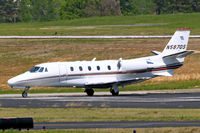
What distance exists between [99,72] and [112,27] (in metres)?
60.1

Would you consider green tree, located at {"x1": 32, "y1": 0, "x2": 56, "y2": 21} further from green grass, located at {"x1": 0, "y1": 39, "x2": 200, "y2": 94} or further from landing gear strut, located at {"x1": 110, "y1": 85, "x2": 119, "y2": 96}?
landing gear strut, located at {"x1": 110, "y1": 85, "x2": 119, "y2": 96}

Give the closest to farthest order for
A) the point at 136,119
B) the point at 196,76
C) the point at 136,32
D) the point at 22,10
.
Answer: the point at 136,119 < the point at 196,76 < the point at 136,32 < the point at 22,10

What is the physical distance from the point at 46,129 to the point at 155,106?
39.1 ft

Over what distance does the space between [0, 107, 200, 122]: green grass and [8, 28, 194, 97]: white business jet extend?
839 cm

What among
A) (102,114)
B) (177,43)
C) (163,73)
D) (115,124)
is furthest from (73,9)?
(115,124)

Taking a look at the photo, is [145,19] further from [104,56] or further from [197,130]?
[197,130]

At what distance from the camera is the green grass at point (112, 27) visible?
303ft

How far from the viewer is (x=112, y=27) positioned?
103 meters

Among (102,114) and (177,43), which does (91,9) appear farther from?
(102,114)

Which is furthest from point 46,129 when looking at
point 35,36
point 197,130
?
point 35,36

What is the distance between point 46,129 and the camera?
25266mm

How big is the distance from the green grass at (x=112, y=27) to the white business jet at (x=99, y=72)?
43143mm

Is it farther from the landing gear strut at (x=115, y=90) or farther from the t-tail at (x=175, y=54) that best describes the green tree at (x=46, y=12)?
the landing gear strut at (x=115, y=90)

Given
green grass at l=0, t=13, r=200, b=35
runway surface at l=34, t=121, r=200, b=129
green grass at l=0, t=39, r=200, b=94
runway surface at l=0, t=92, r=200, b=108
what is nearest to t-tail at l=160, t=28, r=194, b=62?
runway surface at l=0, t=92, r=200, b=108
